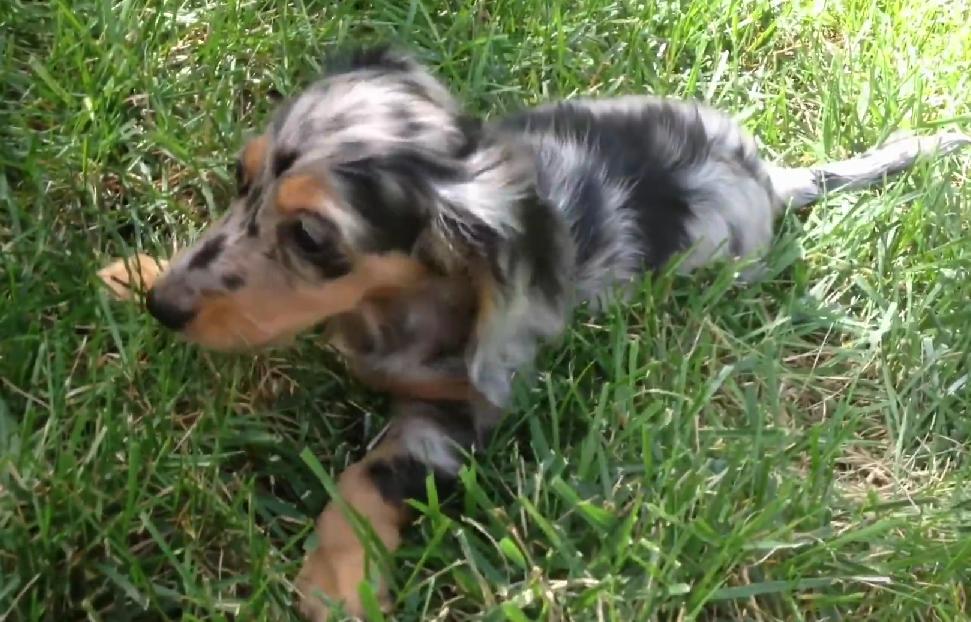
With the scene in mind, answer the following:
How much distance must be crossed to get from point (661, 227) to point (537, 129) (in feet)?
1.28

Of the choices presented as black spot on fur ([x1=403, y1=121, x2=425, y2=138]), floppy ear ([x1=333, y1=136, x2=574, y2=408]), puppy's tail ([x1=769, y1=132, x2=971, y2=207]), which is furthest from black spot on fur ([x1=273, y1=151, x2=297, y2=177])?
puppy's tail ([x1=769, y1=132, x2=971, y2=207])

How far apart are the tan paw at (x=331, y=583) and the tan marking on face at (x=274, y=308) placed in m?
Answer: 0.41

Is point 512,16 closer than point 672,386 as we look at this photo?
No

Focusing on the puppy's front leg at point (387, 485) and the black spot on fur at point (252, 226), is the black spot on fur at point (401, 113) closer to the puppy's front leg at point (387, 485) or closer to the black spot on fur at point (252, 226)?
the black spot on fur at point (252, 226)

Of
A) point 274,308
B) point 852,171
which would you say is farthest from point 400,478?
point 852,171

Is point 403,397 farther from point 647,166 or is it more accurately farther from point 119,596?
point 647,166

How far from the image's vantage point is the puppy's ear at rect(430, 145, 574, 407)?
1942mm

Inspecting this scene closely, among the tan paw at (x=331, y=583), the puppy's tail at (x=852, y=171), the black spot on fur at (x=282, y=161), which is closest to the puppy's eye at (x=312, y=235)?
the black spot on fur at (x=282, y=161)

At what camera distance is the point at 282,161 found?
192 cm

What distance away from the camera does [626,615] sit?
186 cm

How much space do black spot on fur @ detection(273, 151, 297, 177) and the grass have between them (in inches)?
17.6

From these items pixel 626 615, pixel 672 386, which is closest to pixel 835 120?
pixel 672 386

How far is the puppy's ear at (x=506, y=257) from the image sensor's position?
194cm

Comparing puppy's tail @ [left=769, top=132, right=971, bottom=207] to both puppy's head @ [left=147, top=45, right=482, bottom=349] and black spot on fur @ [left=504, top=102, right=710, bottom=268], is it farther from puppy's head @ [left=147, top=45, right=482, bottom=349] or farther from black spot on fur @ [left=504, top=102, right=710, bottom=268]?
puppy's head @ [left=147, top=45, right=482, bottom=349]
